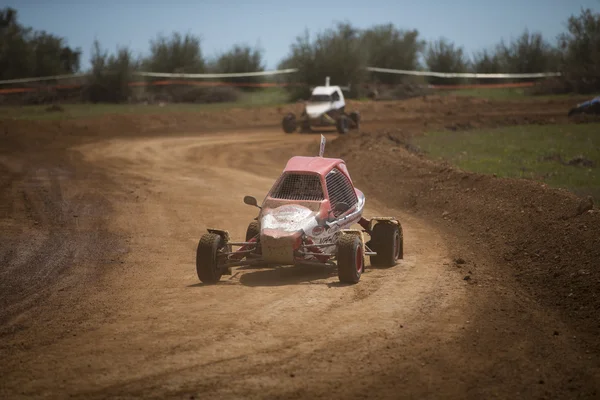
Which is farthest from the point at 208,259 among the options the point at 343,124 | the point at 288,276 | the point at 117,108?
the point at 117,108

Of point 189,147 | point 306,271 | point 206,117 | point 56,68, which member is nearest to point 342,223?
point 306,271

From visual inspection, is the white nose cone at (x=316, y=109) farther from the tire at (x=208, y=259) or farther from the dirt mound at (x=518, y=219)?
the tire at (x=208, y=259)

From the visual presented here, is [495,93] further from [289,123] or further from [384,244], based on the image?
[384,244]

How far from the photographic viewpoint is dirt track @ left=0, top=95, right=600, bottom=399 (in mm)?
8039

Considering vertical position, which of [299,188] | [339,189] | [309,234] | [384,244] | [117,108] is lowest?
[384,244]

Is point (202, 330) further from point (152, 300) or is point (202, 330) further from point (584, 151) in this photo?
point (584, 151)

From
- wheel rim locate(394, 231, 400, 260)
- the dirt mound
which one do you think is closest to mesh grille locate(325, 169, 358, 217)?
wheel rim locate(394, 231, 400, 260)

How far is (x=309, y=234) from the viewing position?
11.9m

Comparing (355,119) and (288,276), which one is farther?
(355,119)

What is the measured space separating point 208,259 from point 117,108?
28.9 meters

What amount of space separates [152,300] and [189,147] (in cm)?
1852

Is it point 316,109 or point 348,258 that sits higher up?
point 316,109

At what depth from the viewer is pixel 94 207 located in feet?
61.3

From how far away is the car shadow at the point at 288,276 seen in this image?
38.7 ft
